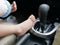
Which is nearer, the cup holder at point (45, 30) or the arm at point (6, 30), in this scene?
the arm at point (6, 30)

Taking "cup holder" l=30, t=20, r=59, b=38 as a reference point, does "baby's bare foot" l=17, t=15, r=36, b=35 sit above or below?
above

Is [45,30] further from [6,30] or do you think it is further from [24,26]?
[6,30]

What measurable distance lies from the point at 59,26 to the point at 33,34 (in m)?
0.13

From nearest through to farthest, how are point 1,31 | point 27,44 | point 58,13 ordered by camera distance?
point 1,31 → point 27,44 → point 58,13

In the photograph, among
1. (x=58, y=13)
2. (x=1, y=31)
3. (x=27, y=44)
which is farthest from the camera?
(x=58, y=13)

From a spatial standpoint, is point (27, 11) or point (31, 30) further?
point (27, 11)

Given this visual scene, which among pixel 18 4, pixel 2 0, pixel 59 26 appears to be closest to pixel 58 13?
pixel 59 26

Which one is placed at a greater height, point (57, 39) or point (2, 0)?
point (2, 0)

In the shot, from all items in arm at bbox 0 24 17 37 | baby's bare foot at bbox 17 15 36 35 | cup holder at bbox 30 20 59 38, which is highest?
arm at bbox 0 24 17 37

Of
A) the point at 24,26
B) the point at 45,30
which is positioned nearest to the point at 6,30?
the point at 24,26

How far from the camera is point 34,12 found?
0.90 metres

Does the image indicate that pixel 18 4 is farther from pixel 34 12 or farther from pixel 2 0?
pixel 2 0

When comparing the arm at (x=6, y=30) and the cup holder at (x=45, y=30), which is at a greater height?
the arm at (x=6, y=30)

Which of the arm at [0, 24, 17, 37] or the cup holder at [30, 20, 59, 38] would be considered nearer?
the arm at [0, 24, 17, 37]
